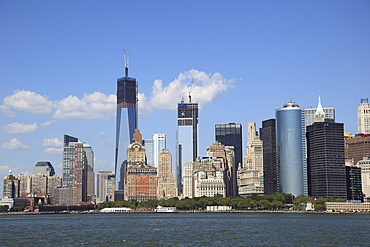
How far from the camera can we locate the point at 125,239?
122 metres

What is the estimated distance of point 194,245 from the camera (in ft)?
360

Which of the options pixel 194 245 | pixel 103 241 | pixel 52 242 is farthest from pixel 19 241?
pixel 194 245

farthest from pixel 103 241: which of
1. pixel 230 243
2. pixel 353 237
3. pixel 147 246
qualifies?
pixel 353 237

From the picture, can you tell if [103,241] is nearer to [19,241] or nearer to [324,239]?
[19,241]

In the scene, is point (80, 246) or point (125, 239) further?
point (125, 239)

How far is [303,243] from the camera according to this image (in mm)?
113812

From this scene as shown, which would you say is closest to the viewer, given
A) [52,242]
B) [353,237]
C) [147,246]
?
[147,246]

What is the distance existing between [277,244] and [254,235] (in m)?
22.3

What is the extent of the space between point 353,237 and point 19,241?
6939 centimetres

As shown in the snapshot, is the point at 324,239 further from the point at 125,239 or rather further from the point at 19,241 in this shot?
the point at 19,241

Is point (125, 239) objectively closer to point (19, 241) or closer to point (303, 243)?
point (19, 241)

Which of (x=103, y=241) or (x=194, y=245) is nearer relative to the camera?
(x=194, y=245)

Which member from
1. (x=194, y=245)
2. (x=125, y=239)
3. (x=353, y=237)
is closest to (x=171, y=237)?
(x=125, y=239)

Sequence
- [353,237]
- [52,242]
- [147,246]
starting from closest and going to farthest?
1. [147,246]
2. [52,242]
3. [353,237]
